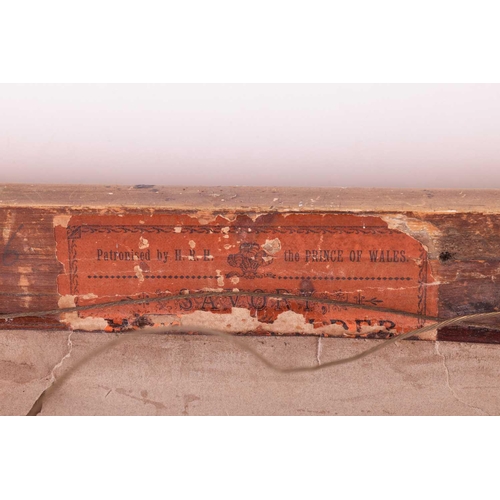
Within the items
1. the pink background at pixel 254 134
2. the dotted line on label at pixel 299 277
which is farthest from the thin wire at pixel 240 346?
the pink background at pixel 254 134

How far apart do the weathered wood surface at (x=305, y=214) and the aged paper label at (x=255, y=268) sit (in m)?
0.02

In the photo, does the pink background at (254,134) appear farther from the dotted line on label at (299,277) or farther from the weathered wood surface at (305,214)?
the dotted line on label at (299,277)

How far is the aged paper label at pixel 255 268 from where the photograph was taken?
145cm

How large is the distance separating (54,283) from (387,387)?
1.04 m

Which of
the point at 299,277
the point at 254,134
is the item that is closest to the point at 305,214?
the point at 299,277

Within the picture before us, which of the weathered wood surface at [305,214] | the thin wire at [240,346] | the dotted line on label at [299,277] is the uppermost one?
the weathered wood surface at [305,214]

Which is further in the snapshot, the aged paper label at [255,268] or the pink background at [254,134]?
the pink background at [254,134]

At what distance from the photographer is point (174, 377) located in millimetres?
1579

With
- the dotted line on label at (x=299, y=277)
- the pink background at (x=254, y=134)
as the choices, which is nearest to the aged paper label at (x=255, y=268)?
Answer: the dotted line on label at (x=299, y=277)

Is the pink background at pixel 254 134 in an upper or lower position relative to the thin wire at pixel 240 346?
upper

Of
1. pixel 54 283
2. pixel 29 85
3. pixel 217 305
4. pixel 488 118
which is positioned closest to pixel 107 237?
pixel 54 283

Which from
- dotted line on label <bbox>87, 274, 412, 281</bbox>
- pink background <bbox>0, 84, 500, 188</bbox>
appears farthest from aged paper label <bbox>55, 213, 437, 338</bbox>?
pink background <bbox>0, 84, 500, 188</bbox>

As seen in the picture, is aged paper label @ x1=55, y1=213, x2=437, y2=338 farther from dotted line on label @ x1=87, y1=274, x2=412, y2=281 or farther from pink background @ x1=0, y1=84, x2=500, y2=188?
pink background @ x1=0, y1=84, x2=500, y2=188

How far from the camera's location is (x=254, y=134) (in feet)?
5.42
